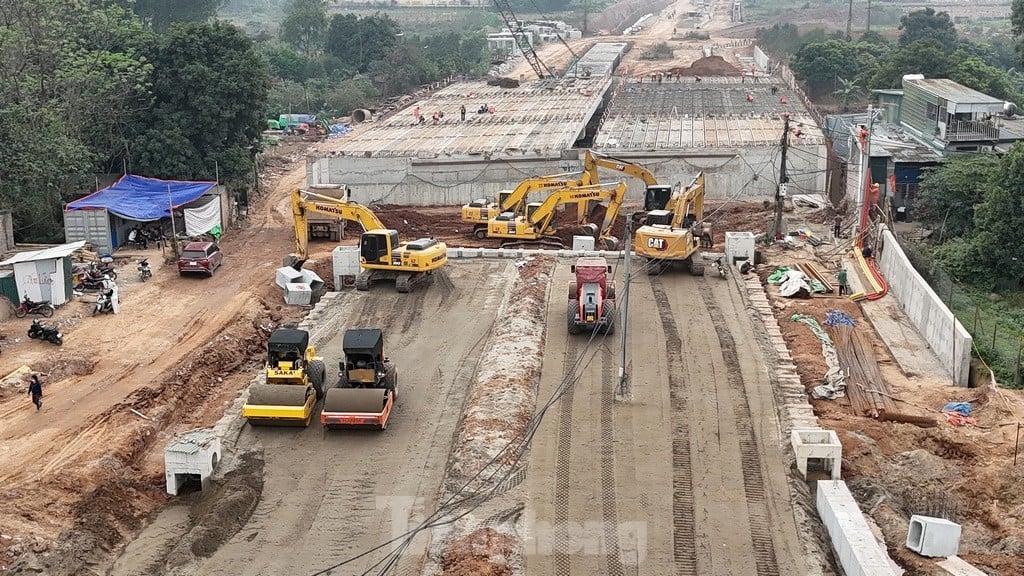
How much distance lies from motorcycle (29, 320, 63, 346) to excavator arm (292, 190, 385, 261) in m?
9.91

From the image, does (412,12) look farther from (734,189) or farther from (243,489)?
(243,489)

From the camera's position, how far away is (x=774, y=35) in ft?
403

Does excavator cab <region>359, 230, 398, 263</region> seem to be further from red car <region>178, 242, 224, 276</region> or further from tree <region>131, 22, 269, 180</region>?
tree <region>131, 22, 269, 180</region>

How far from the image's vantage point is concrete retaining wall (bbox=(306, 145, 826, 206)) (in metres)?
49.1

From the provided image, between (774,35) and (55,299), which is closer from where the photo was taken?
(55,299)

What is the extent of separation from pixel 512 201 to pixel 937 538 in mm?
26297

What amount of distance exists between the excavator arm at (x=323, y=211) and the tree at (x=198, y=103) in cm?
1049

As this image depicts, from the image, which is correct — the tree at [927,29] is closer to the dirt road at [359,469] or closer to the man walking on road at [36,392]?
the dirt road at [359,469]

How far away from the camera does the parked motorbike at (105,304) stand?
32775 mm

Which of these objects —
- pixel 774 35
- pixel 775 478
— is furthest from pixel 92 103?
pixel 774 35

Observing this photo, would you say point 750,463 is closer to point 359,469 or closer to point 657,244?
point 359,469

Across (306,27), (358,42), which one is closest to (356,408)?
(358,42)

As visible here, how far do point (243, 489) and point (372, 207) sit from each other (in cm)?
2960

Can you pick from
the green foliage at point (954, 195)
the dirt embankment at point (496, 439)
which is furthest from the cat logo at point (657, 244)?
the green foliage at point (954, 195)
